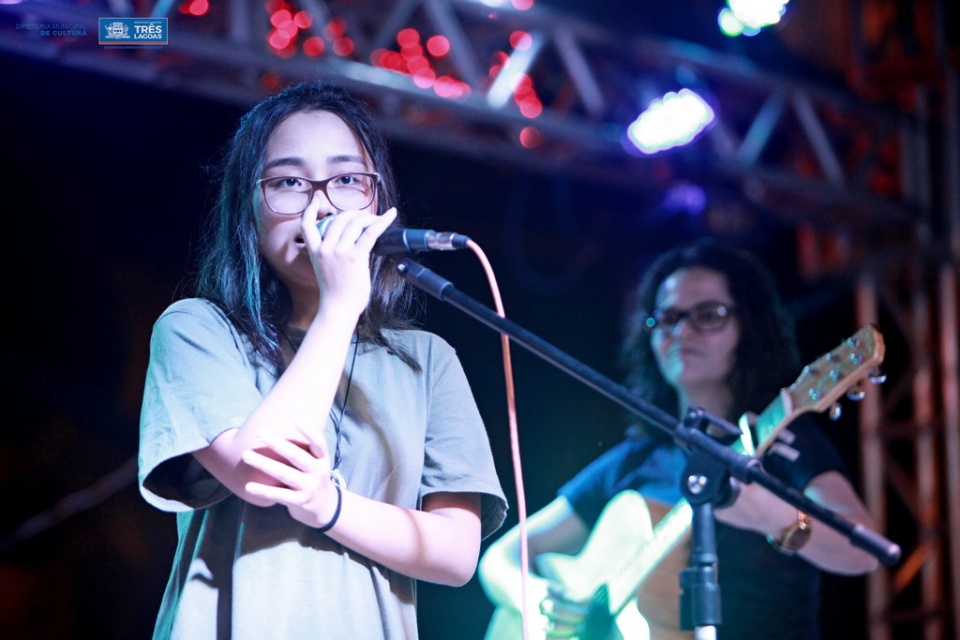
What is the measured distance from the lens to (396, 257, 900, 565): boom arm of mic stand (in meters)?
1.56

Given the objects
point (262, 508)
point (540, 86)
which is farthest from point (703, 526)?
point (540, 86)

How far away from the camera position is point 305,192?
1.59 metres

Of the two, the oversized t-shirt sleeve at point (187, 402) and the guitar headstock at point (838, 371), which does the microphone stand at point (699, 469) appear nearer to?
the oversized t-shirt sleeve at point (187, 402)

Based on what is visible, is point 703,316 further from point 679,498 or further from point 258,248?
point 258,248

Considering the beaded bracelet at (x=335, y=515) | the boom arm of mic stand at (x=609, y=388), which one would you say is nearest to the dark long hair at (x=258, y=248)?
the boom arm of mic stand at (x=609, y=388)

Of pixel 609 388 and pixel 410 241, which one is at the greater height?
pixel 410 241

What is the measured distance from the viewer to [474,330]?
413cm

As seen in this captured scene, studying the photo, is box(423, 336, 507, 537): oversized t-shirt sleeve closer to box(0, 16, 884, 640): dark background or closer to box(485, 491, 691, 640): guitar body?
box(485, 491, 691, 640): guitar body

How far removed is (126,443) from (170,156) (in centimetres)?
123

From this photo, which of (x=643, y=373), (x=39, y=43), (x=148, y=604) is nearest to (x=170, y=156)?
(x=39, y=43)

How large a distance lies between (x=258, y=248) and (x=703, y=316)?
1.72 m

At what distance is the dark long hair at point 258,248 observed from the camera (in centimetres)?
159

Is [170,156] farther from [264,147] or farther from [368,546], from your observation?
[368,546]

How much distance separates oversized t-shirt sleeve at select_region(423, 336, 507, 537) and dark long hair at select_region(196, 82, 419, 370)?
0.25 feet
